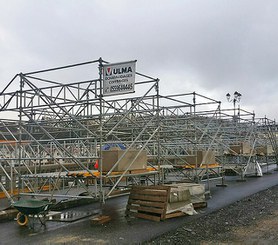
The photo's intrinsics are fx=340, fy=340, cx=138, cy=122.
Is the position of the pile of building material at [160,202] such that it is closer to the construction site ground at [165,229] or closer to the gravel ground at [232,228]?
the construction site ground at [165,229]

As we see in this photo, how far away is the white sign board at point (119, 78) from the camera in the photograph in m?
9.20

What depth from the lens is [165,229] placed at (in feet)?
26.3

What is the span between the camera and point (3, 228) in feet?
28.1

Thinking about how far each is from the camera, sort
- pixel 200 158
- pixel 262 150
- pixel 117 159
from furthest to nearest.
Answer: pixel 262 150 < pixel 200 158 < pixel 117 159

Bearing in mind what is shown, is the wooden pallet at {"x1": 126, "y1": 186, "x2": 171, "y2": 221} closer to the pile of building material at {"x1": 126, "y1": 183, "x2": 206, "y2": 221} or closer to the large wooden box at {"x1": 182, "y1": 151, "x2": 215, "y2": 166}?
the pile of building material at {"x1": 126, "y1": 183, "x2": 206, "y2": 221}

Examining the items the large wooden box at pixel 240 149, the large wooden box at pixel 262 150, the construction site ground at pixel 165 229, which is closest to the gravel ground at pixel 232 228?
the construction site ground at pixel 165 229

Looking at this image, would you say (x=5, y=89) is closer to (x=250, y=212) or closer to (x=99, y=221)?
(x=99, y=221)

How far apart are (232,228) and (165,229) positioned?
63.9 inches

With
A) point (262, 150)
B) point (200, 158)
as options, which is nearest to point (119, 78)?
point (200, 158)

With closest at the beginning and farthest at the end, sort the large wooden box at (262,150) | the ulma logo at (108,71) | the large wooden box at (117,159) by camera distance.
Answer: the ulma logo at (108,71) < the large wooden box at (117,159) < the large wooden box at (262,150)

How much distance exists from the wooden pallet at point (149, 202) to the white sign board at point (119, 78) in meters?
2.87

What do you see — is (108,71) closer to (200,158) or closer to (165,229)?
(165,229)

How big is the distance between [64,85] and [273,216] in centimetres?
721

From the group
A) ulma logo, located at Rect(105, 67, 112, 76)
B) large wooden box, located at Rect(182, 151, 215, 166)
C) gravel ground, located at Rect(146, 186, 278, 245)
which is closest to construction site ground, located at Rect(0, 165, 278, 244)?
gravel ground, located at Rect(146, 186, 278, 245)
